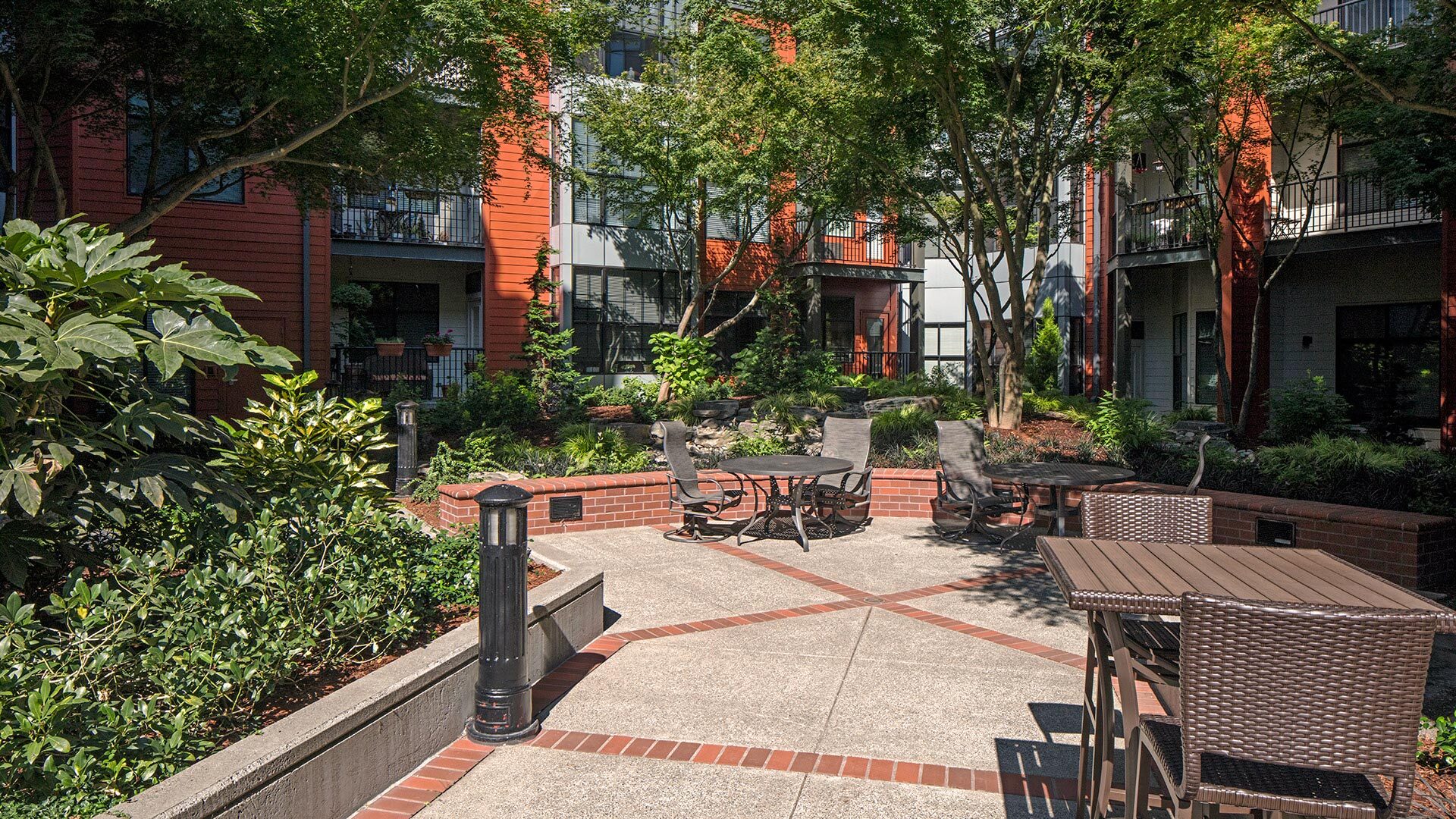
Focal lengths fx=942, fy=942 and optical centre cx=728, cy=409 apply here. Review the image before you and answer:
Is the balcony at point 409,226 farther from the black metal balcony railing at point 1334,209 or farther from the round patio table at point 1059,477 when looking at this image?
the black metal balcony railing at point 1334,209

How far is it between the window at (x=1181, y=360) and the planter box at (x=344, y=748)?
69.5 ft

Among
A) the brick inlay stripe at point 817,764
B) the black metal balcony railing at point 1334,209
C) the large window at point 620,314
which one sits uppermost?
the black metal balcony railing at point 1334,209

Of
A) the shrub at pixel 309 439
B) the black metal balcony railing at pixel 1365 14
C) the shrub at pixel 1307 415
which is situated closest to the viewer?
the shrub at pixel 309 439

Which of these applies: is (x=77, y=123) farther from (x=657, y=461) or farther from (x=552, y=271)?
(x=657, y=461)

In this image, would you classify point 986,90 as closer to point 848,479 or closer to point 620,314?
point 848,479

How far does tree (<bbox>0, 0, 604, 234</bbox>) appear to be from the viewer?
10461 millimetres

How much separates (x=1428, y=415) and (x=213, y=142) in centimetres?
2273

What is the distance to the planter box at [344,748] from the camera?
121 inches

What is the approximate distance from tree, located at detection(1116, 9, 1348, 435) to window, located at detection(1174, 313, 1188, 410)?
6.78 feet

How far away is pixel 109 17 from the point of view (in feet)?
36.9

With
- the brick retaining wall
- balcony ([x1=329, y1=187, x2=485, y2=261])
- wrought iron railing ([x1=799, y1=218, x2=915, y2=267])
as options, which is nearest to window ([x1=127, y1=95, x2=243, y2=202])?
balcony ([x1=329, y1=187, x2=485, y2=261])

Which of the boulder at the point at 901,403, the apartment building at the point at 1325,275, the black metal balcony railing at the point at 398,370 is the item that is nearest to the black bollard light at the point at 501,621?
the boulder at the point at 901,403

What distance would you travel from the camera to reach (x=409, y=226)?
67.9ft

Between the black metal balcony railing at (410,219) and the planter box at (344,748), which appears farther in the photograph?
the black metal balcony railing at (410,219)
